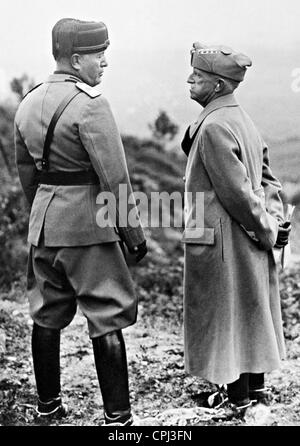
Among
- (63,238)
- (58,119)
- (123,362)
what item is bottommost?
(123,362)

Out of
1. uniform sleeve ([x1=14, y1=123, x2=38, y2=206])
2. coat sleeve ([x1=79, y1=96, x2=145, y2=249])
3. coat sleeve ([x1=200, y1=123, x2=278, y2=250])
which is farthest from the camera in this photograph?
uniform sleeve ([x1=14, y1=123, x2=38, y2=206])

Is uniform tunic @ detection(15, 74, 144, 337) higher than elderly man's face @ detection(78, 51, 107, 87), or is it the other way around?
elderly man's face @ detection(78, 51, 107, 87)

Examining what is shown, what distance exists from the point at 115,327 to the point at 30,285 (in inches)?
24.2

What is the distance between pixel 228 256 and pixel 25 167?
1.22 m

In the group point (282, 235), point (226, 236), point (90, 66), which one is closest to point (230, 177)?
point (226, 236)

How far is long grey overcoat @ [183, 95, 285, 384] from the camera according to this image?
406 cm

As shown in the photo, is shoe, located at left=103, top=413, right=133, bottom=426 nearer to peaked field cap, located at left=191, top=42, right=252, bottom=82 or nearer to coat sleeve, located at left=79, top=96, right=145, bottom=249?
coat sleeve, located at left=79, top=96, right=145, bottom=249

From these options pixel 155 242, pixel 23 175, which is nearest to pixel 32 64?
pixel 155 242

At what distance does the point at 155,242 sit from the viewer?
750 centimetres

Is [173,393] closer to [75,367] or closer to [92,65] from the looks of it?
[75,367]

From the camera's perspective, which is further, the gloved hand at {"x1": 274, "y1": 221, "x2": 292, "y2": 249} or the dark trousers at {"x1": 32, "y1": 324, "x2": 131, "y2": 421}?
the gloved hand at {"x1": 274, "y1": 221, "x2": 292, "y2": 249}

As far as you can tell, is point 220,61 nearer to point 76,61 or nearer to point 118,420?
point 76,61

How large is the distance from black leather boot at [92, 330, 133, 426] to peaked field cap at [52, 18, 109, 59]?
1.47 metres

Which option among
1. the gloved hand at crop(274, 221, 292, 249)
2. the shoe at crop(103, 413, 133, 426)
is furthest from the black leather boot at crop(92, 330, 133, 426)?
the gloved hand at crop(274, 221, 292, 249)
